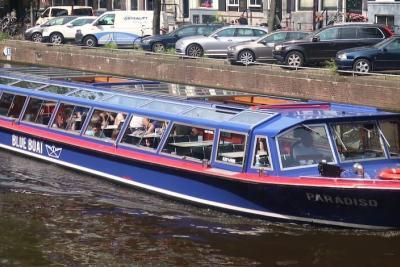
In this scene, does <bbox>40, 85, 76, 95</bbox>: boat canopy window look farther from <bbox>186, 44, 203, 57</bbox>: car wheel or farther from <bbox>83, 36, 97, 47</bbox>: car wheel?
<bbox>83, 36, 97, 47</bbox>: car wheel

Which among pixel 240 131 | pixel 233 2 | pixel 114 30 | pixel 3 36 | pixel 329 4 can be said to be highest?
pixel 233 2

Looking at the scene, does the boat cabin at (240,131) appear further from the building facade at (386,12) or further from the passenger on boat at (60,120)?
the building facade at (386,12)

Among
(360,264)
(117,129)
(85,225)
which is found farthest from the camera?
(117,129)

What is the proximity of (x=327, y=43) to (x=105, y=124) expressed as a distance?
48.3ft

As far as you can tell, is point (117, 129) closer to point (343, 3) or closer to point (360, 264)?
point (360, 264)

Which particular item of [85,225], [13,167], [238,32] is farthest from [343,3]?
[85,225]

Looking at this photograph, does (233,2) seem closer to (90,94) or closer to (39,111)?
(39,111)

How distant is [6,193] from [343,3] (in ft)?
103

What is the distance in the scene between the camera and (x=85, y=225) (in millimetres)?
14234

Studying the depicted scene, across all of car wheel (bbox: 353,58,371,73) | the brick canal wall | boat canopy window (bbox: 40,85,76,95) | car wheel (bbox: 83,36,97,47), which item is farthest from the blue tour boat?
car wheel (bbox: 83,36,97,47)

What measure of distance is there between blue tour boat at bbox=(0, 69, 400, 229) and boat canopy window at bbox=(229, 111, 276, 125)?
0.02 metres

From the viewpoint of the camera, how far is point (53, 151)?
18281 mm

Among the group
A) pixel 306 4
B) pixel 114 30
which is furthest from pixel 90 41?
pixel 306 4

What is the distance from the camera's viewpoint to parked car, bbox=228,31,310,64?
32.1m
